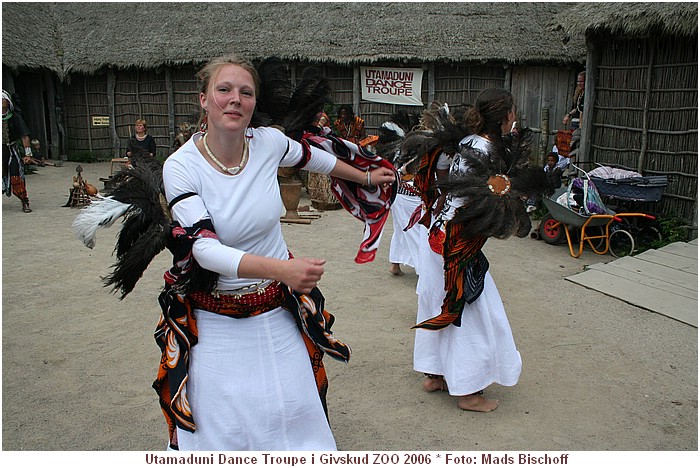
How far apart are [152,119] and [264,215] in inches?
644

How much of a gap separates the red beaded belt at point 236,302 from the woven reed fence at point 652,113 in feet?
22.7

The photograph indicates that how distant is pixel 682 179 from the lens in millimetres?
7969

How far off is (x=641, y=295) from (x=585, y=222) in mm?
1774

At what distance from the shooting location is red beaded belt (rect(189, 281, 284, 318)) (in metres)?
2.40

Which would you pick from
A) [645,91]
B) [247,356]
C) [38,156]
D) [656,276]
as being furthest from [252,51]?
[247,356]

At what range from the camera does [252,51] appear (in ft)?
50.5

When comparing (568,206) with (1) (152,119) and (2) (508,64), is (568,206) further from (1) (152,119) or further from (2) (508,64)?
(1) (152,119)

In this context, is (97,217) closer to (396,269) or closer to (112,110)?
(396,269)

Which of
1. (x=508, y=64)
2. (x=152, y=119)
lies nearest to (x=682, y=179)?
(x=508, y=64)

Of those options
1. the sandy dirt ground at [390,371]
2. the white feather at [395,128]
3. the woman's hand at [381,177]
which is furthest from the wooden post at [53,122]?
the woman's hand at [381,177]

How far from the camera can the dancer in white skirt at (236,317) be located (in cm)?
226

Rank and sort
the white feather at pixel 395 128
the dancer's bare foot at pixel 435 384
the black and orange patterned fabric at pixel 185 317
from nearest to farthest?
the black and orange patterned fabric at pixel 185 317
the dancer's bare foot at pixel 435 384
the white feather at pixel 395 128

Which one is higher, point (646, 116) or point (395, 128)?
point (646, 116)

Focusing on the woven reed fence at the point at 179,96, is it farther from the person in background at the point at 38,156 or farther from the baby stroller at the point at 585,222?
the baby stroller at the point at 585,222
